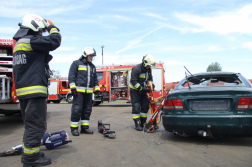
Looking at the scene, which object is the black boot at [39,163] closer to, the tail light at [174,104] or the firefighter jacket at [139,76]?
the tail light at [174,104]

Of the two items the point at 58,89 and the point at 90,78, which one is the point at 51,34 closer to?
the point at 90,78

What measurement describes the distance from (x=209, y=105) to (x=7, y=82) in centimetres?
465

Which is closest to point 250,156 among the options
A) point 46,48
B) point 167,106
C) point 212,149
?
point 212,149

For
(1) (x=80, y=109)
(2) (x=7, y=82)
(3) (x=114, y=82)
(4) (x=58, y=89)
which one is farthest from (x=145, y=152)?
(4) (x=58, y=89)

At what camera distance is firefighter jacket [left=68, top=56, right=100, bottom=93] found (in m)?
4.76

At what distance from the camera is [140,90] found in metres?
5.10

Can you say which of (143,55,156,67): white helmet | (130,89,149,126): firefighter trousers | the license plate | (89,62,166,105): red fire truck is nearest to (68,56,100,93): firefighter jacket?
(130,89,149,126): firefighter trousers

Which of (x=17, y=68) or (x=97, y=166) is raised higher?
(x=17, y=68)

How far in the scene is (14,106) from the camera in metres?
5.78

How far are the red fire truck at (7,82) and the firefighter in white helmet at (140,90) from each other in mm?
3038

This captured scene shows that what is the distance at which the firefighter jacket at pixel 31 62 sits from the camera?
9.02ft

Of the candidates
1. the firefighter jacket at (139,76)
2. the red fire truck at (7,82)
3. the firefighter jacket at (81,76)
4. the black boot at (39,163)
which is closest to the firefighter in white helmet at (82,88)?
the firefighter jacket at (81,76)

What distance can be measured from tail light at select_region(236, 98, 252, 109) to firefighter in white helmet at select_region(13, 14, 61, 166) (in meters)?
2.93

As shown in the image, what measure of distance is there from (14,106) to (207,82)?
4938mm
